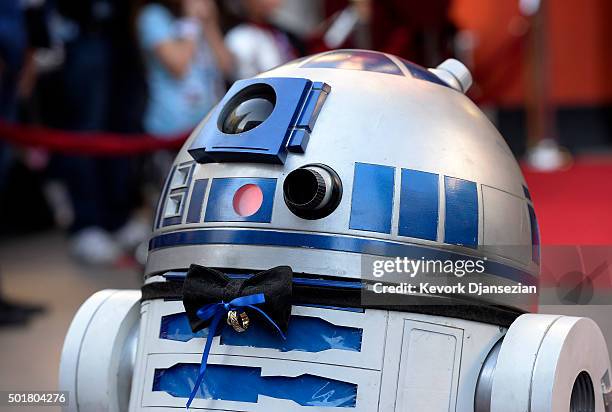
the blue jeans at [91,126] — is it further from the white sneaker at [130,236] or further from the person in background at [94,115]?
the white sneaker at [130,236]

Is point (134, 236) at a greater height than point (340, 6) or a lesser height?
lesser

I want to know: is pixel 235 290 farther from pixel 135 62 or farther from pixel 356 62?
pixel 135 62

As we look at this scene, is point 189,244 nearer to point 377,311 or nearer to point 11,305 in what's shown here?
point 377,311

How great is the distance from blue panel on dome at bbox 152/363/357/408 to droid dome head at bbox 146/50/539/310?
0.53 ft

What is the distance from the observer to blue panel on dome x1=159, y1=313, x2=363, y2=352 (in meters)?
1.65

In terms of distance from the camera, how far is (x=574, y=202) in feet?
14.0

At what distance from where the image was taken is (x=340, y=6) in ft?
22.7

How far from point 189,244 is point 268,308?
0.67ft

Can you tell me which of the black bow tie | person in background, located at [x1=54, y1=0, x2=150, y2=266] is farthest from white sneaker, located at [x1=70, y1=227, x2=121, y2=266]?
the black bow tie

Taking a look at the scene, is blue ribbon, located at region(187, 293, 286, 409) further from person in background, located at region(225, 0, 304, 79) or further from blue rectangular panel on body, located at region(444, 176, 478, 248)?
person in background, located at region(225, 0, 304, 79)

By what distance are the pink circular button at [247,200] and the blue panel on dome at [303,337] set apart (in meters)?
0.18

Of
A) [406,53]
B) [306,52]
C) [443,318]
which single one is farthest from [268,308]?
[306,52]

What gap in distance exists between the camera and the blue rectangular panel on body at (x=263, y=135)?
1.70 m

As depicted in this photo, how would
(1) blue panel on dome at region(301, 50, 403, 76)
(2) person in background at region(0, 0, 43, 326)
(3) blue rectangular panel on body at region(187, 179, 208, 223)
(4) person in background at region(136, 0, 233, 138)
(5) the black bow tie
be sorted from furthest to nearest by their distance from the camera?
(4) person in background at region(136, 0, 233, 138) → (2) person in background at region(0, 0, 43, 326) → (1) blue panel on dome at region(301, 50, 403, 76) → (3) blue rectangular panel on body at region(187, 179, 208, 223) → (5) the black bow tie
